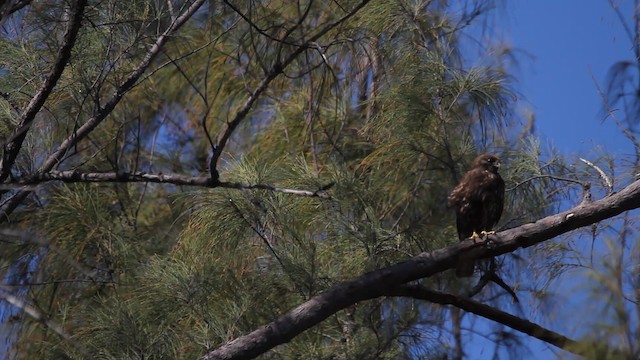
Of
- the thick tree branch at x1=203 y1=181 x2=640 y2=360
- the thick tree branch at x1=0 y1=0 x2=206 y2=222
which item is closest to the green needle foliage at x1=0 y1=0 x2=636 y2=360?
the thick tree branch at x1=0 y1=0 x2=206 y2=222

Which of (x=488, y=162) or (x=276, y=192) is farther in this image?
(x=488, y=162)

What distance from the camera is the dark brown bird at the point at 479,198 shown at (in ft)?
12.5

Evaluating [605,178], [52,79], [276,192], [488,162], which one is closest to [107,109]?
[52,79]

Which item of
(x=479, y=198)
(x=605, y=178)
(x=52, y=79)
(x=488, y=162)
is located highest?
(x=488, y=162)

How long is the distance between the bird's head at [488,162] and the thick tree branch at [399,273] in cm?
94

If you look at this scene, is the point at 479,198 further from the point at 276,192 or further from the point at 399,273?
the point at 399,273

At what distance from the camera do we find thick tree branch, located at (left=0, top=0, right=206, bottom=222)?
2795mm

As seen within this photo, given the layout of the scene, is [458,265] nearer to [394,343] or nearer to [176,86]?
[394,343]

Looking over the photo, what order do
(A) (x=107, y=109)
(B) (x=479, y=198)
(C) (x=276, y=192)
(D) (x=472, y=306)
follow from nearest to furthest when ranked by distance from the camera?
(A) (x=107, y=109)
(D) (x=472, y=306)
(C) (x=276, y=192)
(B) (x=479, y=198)

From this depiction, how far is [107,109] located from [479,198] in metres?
1.59

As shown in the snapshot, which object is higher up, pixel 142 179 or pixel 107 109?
pixel 107 109

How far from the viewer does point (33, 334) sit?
12.6 ft

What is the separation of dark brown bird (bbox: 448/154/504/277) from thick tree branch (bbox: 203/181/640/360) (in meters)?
0.84

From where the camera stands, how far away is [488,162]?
12.8ft
